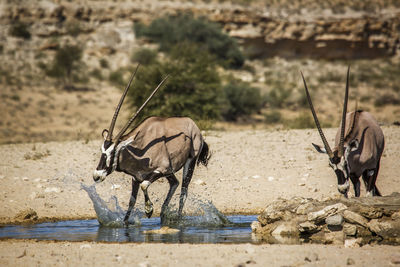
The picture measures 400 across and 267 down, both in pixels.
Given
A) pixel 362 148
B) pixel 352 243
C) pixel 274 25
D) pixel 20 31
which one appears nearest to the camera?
pixel 352 243

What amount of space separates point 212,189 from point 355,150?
3.43 m

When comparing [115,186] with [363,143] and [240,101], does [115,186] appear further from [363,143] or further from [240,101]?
[240,101]

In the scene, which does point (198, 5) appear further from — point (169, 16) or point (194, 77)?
point (194, 77)

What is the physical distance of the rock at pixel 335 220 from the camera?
708cm

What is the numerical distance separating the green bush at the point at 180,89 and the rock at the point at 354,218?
46.6 ft

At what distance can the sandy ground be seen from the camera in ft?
19.1

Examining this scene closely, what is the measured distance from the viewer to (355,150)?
8.70m

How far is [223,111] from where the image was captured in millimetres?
28484

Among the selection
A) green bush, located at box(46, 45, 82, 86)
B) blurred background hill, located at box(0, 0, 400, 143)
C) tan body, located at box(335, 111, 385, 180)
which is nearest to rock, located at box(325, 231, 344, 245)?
tan body, located at box(335, 111, 385, 180)

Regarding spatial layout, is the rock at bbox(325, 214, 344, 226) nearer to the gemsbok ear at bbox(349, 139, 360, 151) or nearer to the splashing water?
the gemsbok ear at bbox(349, 139, 360, 151)

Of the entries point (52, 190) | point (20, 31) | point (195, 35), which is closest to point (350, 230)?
point (52, 190)

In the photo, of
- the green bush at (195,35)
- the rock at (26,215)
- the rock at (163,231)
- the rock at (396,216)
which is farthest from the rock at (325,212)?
the green bush at (195,35)

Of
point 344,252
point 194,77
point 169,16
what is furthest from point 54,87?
point 344,252

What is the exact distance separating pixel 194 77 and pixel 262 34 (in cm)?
2214
